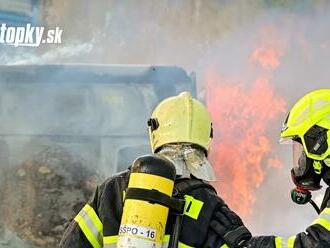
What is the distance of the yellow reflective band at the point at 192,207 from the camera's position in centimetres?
245

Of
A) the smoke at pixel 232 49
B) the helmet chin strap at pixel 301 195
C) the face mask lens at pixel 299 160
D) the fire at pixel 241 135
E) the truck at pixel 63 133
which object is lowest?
the helmet chin strap at pixel 301 195

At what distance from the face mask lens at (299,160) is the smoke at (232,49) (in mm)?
7672

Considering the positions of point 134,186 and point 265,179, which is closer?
point 134,186

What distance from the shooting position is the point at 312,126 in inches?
107

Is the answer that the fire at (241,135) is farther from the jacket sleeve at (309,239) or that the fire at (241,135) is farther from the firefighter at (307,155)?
the jacket sleeve at (309,239)

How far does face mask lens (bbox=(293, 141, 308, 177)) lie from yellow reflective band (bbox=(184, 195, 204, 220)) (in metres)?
0.53

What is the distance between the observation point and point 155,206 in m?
2.35

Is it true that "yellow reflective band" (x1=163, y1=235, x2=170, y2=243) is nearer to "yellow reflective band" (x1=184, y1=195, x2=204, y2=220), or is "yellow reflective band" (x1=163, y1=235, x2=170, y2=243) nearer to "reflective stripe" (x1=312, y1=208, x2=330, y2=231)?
"yellow reflective band" (x1=184, y1=195, x2=204, y2=220)

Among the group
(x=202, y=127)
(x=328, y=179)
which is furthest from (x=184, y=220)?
(x=328, y=179)

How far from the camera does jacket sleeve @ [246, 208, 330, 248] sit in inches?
93.0

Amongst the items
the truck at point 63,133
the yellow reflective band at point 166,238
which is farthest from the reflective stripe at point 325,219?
the truck at point 63,133

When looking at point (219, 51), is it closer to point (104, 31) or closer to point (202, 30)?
point (202, 30)

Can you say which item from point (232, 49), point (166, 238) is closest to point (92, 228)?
point (166, 238)

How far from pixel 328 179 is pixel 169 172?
2.18 ft
